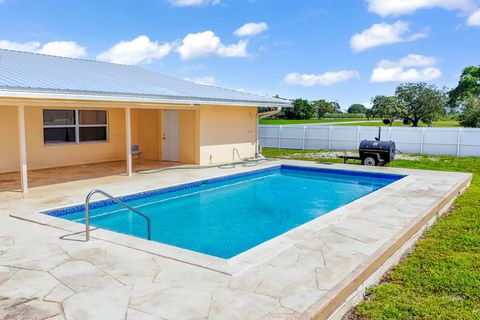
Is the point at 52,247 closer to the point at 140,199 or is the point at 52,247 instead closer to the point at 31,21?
the point at 140,199

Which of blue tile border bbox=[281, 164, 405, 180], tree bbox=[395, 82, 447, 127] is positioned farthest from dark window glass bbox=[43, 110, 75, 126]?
tree bbox=[395, 82, 447, 127]

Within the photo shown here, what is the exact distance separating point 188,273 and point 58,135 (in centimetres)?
1127

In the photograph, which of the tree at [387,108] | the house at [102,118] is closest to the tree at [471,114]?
the tree at [387,108]

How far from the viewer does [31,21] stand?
21344 millimetres

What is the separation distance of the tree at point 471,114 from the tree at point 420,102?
4965 millimetres

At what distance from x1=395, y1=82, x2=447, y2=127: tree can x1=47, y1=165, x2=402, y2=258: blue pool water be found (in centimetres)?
2934

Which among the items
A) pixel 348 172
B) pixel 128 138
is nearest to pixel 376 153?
pixel 348 172

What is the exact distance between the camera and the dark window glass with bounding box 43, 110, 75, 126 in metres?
13.7

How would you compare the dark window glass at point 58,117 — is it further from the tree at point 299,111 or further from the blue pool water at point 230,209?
the tree at point 299,111

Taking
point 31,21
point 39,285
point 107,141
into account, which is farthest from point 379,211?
point 31,21

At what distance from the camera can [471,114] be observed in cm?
3114

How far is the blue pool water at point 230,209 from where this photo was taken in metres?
7.75

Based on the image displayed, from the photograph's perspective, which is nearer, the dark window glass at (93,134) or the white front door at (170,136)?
the dark window glass at (93,134)

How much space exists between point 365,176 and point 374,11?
12.6 metres
